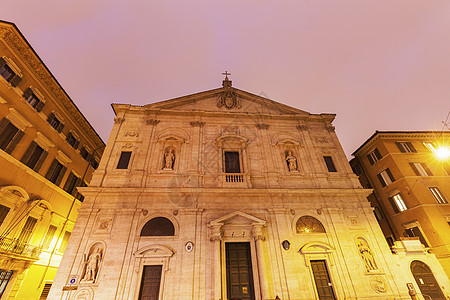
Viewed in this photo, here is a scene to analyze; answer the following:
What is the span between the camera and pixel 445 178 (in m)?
18.5

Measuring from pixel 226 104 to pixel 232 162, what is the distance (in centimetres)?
565

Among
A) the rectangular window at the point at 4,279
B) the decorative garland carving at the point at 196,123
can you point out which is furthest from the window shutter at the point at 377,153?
the rectangular window at the point at 4,279

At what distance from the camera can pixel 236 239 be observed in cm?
1214

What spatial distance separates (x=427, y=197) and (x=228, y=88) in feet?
62.7

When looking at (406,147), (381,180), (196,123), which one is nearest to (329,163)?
(381,180)

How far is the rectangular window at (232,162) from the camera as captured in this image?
15100mm

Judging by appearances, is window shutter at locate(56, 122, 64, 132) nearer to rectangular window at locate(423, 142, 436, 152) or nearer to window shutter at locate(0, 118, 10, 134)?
window shutter at locate(0, 118, 10, 134)

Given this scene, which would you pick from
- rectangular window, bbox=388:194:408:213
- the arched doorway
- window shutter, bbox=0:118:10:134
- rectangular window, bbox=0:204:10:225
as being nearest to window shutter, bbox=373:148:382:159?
rectangular window, bbox=388:194:408:213

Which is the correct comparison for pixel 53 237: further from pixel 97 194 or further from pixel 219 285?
pixel 219 285

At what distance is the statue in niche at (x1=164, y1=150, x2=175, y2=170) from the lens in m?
14.3

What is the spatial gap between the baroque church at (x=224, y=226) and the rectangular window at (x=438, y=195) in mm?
7670

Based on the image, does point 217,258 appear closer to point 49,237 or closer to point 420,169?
point 49,237

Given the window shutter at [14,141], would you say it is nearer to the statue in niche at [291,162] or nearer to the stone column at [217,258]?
the stone column at [217,258]

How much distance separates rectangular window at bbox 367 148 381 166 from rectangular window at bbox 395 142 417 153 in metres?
1.86
